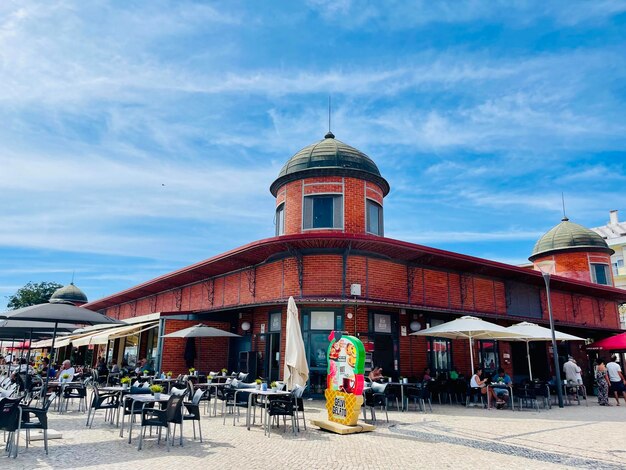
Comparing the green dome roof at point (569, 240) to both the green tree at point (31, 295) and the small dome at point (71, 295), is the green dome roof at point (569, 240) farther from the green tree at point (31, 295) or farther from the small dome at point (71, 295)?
the green tree at point (31, 295)

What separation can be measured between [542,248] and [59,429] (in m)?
29.5

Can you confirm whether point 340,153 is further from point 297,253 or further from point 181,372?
point 181,372

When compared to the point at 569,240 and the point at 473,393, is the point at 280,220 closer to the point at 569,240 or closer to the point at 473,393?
the point at 473,393

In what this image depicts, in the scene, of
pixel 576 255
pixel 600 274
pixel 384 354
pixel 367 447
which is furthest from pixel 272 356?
pixel 600 274

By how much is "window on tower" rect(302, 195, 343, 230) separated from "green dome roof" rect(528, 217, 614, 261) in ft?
61.7

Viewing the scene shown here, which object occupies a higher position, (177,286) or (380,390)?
(177,286)

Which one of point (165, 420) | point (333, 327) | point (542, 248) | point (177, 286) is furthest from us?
point (542, 248)

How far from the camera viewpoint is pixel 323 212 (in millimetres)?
17750

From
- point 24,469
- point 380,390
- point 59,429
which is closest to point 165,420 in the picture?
point 24,469

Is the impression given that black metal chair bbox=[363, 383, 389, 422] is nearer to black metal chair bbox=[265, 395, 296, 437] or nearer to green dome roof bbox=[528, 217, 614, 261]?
black metal chair bbox=[265, 395, 296, 437]

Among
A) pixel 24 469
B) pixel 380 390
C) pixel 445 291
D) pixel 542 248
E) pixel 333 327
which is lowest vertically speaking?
pixel 24 469

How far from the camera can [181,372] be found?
17.3 m

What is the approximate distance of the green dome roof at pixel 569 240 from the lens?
28.9 m

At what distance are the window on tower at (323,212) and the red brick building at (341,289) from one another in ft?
0.13
